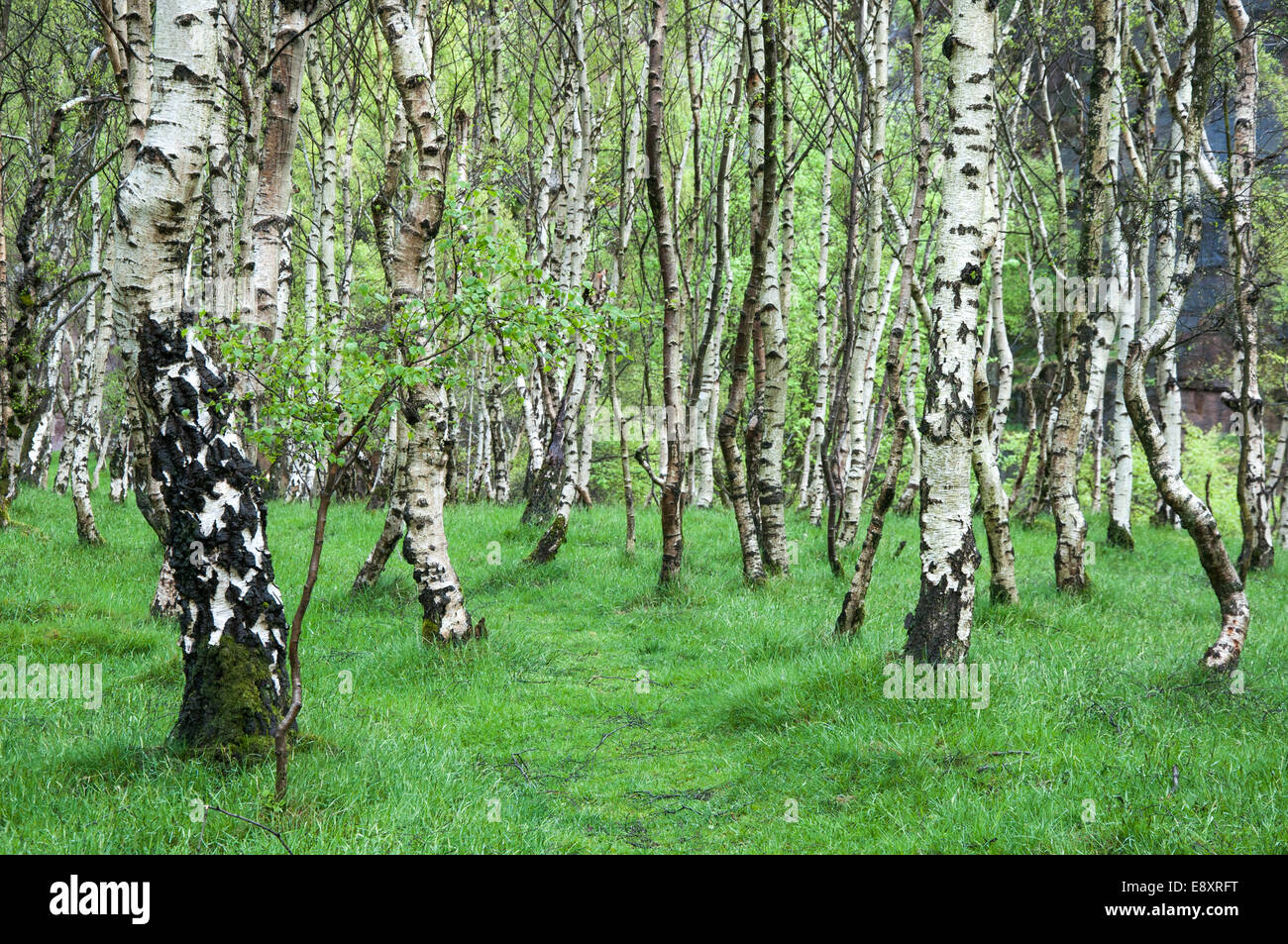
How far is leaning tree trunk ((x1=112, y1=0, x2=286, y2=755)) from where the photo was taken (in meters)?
4.25

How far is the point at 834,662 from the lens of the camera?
6.07 metres

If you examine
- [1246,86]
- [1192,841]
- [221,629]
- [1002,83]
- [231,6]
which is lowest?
[1192,841]

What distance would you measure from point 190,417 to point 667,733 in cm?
386

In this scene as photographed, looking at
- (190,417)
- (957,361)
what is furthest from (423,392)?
(957,361)

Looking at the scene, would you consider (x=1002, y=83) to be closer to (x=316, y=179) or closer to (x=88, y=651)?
(x=316, y=179)

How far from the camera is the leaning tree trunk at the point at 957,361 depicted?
568 cm

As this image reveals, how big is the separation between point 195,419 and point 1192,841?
5.42m

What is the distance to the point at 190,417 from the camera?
171 inches
